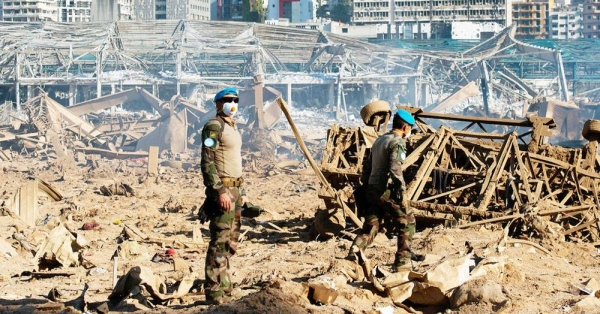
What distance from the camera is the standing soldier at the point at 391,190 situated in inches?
364

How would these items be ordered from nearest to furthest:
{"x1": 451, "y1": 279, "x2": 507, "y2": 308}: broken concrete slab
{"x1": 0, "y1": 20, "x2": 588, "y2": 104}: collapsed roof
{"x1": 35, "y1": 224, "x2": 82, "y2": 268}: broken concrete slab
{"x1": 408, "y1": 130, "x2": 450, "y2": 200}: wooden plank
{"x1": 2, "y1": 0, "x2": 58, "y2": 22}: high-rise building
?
1. {"x1": 451, "y1": 279, "x2": 507, "y2": 308}: broken concrete slab
2. {"x1": 35, "y1": 224, "x2": 82, "y2": 268}: broken concrete slab
3. {"x1": 408, "y1": 130, "x2": 450, "y2": 200}: wooden plank
4. {"x1": 0, "y1": 20, "x2": 588, "y2": 104}: collapsed roof
5. {"x1": 2, "y1": 0, "x2": 58, "y2": 22}: high-rise building

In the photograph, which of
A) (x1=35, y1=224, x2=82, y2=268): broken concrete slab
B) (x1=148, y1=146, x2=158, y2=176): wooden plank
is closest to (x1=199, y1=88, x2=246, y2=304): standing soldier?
(x1=35, y1=224, x2=82, y2=268): broken concrete slab

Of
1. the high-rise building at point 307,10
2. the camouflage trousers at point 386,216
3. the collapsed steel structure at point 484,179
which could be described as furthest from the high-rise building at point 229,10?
the camouflage trousers at point 386,216

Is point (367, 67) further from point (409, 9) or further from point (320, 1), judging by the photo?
point (320, 1)

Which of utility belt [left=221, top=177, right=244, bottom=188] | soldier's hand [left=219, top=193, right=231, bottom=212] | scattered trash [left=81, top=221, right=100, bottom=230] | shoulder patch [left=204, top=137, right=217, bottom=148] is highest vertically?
shoulder patch [left=204, top=137, right=217, bottom=148]

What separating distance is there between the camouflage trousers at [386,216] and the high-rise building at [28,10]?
550 ft

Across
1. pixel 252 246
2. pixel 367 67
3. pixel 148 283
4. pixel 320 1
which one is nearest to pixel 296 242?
pixel 252 246

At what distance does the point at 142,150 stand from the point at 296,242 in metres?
20.5

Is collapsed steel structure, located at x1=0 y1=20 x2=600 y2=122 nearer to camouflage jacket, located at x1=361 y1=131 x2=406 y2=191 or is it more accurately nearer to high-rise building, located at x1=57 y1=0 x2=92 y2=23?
camouflage jacket, located at x1=361 y1=131 x2=406 y2=191

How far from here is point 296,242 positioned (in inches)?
518

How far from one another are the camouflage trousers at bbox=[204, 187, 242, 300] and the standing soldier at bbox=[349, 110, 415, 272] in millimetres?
1473

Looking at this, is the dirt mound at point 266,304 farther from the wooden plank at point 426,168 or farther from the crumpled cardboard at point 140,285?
the wooden plank at point 426,168

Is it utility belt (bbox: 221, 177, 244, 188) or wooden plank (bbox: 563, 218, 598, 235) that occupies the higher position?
utility belt (bbox: 221, 177, 244, 188)

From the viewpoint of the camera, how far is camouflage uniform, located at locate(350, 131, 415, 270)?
926cm
